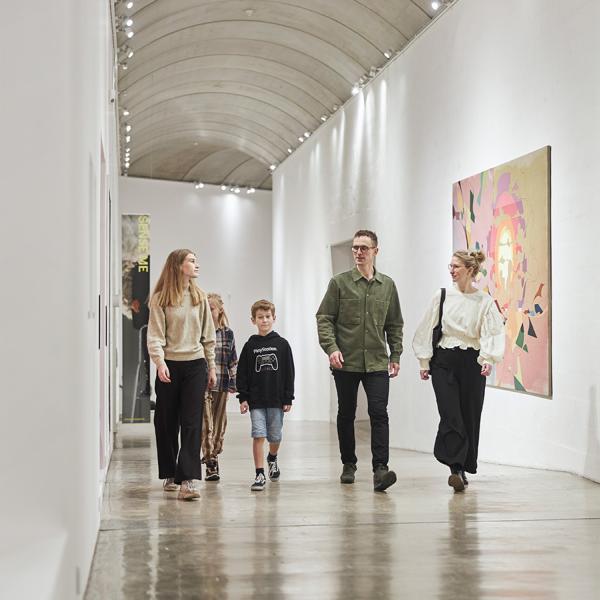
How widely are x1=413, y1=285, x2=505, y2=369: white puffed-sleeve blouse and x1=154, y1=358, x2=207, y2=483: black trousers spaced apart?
4.86 feet

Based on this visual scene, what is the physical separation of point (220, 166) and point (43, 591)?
74.4 ft

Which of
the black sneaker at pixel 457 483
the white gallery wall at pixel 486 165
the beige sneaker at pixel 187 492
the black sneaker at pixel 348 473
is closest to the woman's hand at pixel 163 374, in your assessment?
the beige sneaker at pixel 187 492

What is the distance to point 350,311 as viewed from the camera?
720 centimetres

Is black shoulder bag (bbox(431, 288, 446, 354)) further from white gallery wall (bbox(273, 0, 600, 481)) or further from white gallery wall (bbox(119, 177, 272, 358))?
white gallery wall (bbox(119, 177, 272, 358))

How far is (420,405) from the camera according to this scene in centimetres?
1159

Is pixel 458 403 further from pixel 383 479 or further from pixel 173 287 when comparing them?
pixel 173 287

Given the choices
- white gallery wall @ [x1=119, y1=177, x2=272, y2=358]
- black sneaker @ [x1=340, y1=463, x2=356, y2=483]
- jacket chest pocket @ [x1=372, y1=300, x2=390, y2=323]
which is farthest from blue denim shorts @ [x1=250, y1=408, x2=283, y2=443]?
white gallery wall @ [x1=119, y1=177, x2=272, y2=358]

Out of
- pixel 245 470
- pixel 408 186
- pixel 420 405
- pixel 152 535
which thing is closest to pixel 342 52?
pixel 408 186

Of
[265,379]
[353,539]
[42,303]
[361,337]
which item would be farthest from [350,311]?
[42,303]

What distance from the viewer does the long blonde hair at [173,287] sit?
22.2 feet

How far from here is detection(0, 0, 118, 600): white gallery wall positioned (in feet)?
8.70

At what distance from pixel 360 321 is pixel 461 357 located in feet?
2.40

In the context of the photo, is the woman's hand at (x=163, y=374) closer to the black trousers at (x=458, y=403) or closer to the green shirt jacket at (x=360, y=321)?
the green shirt jacket at (x=360, y=321)

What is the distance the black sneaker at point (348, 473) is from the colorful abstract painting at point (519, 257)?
178 centimetres
